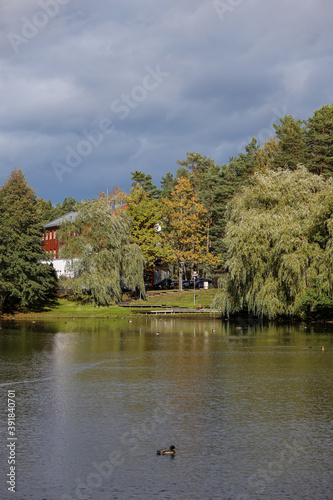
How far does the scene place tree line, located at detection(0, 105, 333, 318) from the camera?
50094 mm

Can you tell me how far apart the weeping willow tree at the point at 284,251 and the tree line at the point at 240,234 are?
9 centimetres

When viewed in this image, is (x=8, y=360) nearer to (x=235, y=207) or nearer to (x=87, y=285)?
(x=235, y=207)

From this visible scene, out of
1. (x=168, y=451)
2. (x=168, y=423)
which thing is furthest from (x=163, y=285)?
(x=168, y=451)

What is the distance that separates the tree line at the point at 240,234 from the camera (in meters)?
50.1

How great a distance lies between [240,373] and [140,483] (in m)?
14.0

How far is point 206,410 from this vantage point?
58.3ft

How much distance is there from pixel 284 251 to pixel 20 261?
108 feet

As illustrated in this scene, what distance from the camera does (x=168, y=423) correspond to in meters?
16.2

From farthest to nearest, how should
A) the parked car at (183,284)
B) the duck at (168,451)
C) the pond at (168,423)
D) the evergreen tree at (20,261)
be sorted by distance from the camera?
the parked car at (183,284)
the evergreen tree at (20,261)
the duck at (168,451)
the pond at (168,423)

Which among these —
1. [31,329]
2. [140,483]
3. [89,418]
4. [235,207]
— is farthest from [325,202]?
[140,483]
